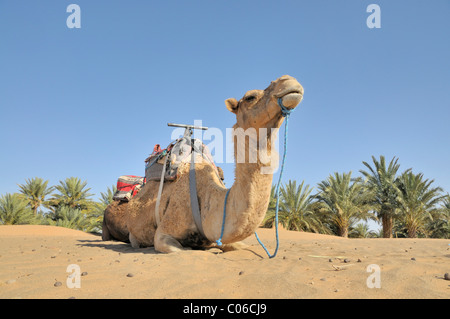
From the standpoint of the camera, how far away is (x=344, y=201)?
20281 millimetres

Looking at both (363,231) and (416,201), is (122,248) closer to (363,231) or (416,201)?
(416,201)

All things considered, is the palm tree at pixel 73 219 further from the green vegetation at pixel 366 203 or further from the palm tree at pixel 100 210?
the green vegetation at pixel 366 203

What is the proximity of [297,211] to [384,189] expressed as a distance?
6.69 metres

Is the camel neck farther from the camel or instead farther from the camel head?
the camel head

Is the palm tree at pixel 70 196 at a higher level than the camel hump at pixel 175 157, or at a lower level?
lower

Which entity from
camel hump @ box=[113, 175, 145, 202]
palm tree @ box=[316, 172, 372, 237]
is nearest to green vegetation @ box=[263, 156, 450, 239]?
palm tree @ box=[316, 172, 372, 237]

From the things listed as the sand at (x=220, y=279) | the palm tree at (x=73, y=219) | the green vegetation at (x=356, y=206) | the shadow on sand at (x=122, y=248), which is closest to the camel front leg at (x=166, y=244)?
the shadow on sand at (x=122, y=248)

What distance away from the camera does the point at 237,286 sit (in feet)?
8.09

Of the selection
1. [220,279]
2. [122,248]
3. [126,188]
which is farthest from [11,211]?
[220,279]

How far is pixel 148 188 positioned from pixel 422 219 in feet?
66.8

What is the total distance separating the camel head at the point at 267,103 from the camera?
3.11 meters
